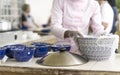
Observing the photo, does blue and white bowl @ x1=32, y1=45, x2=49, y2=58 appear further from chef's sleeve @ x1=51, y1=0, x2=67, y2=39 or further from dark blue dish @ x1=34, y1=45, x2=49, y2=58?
chef's sleeve @ x1=51, y1=0, x2=67, y2=39

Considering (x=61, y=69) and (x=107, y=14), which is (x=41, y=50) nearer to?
(x=61, y=69)

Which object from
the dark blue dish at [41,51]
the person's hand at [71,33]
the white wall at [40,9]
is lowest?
the white wall at [40,9]

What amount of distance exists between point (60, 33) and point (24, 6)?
5031mm

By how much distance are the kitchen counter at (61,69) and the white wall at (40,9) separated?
6.11 metres

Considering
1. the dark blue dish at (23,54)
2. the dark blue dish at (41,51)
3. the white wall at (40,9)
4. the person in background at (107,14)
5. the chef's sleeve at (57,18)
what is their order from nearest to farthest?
the dark blue dish at (23,54), the dark blue dish at (41,51), the chef's sleeve at (57,18), the person in background at (107,14), the white wall at (40,9)

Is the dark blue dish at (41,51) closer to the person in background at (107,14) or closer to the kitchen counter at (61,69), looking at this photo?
the kitchen counter at (61,69)

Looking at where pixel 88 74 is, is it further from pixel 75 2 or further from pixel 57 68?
Result: pixel 75 2

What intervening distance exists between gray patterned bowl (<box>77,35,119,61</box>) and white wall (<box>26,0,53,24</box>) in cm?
603

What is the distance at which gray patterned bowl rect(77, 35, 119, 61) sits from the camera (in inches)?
60.7

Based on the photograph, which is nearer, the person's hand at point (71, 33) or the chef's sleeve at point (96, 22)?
the person's hand at point (71, 33)

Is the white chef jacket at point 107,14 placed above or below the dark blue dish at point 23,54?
above

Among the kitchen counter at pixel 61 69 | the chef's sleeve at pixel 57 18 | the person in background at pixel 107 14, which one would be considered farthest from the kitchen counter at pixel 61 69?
the person in background at pixel 107 14

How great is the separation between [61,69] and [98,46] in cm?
26

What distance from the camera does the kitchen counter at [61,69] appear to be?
1.36 meters
